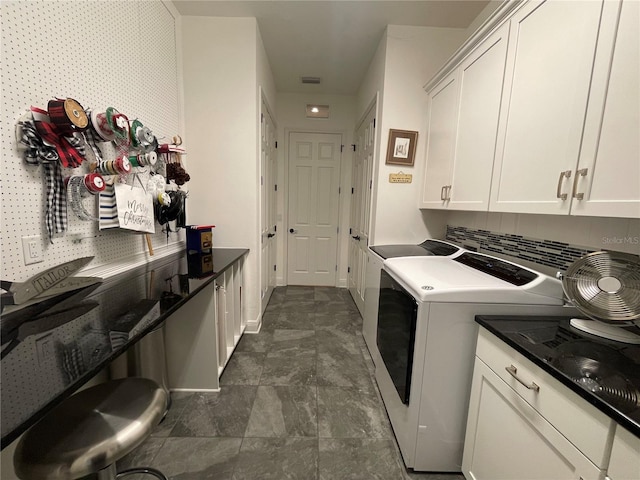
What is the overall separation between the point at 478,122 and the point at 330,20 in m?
1.53

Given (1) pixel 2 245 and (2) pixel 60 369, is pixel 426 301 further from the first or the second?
(1) pixel 2 245

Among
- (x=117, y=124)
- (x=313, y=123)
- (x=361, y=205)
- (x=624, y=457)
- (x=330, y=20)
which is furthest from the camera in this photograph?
(x=313, y=123)

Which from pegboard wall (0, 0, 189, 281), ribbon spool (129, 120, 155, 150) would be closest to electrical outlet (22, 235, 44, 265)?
pegboard wall (0, 0, 189, 281)

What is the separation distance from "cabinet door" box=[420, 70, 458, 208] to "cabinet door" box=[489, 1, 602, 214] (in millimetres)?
482

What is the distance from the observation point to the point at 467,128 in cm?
165

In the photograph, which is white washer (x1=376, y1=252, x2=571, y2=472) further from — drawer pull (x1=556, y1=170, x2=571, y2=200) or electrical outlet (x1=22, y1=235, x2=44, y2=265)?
electrical outlet (x1=22, y1=235, x2=44, y2=265)

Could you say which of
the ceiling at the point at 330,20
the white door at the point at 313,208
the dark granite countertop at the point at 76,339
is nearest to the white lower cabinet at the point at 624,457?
the dark granite countertop at the point at 76,339

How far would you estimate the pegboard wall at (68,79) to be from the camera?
3.10ft

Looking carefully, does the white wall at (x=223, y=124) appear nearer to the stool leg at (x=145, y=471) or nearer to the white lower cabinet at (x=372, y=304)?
the white lower cabinet at (x=372, y=304)

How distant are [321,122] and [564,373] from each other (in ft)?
11.8

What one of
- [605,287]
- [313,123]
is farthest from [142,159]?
[313,123]

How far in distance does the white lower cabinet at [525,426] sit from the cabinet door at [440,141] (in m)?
1.20

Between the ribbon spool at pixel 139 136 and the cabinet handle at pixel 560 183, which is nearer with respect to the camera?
the cabinet handle at pixel 560 183

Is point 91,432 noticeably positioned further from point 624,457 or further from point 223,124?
point 223,124
